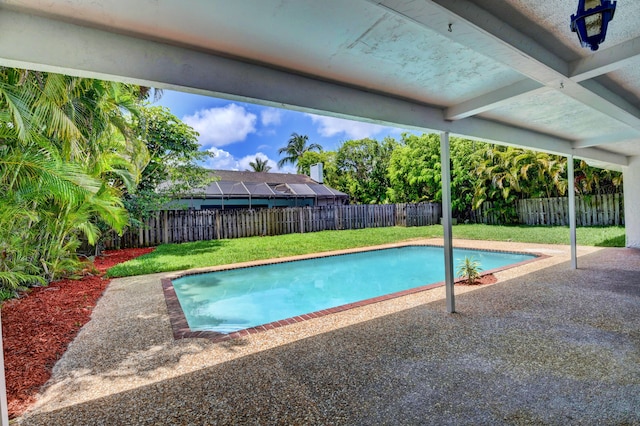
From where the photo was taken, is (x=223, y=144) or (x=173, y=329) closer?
(x=173, y=329)

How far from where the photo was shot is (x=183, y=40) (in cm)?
228

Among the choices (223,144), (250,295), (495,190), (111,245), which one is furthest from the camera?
(223,144)

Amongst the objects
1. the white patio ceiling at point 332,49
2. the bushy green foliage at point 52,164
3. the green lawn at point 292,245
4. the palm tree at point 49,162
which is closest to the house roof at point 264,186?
the green lawn at point 292,245

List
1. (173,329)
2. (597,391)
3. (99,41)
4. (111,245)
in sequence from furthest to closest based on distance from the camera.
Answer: (111,245) < (173,329) < (597,391) < (99,41)

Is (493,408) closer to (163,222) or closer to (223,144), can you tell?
(163,222)

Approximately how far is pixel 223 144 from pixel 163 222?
47.9 metres

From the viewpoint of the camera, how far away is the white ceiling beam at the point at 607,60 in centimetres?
250

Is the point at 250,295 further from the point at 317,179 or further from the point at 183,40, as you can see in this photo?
the point at 317,179

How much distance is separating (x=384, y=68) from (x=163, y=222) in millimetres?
12520

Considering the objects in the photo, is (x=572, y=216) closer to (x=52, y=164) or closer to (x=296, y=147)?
(x=52, y=164)

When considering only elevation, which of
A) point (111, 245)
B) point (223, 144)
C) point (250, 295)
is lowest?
point (250, 295)

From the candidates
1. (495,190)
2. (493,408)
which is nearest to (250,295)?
(493,408)

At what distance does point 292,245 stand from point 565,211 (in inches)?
506

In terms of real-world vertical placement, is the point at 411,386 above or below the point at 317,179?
below
